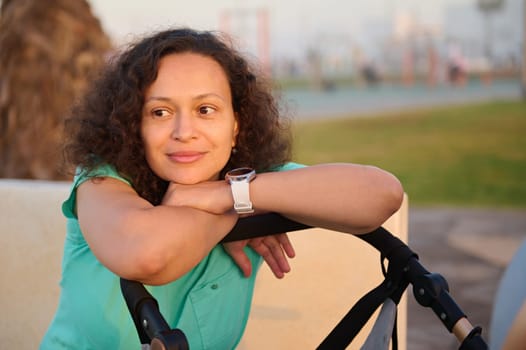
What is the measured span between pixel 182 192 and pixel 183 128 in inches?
5.2

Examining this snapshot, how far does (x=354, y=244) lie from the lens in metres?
2.20

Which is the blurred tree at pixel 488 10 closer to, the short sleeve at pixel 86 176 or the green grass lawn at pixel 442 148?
the green grass lawn at pixel 442 148

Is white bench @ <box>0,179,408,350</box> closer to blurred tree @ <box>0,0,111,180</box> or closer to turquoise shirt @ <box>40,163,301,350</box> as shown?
turquoise shirt @ <box>40,163,301,350</box>

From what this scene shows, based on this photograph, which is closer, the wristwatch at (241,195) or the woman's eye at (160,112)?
the wristwatch at (241,195)

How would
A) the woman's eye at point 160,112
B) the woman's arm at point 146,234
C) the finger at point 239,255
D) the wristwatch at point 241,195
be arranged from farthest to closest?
the finger at point 239,255 < the woman's eye at point 160,112 < the wristwatch at point 241,195 < the woman's arm at point 146,234

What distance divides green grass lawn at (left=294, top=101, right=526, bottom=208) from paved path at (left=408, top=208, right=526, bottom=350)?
106cm

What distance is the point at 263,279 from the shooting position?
228 cm

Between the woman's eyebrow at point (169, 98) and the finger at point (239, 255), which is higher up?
the woman's eyebrow at point (169, 98)

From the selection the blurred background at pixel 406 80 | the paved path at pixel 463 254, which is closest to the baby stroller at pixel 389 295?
the paved path at pixel 463 254

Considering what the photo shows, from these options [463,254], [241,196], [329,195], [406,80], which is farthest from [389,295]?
[406,80]

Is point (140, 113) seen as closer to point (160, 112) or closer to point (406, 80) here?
point (160, 112)

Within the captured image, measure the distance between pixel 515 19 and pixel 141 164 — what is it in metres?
9.69

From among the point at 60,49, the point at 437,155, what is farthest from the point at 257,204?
the point at 437,155

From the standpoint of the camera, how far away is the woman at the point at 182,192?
1.63 meters
